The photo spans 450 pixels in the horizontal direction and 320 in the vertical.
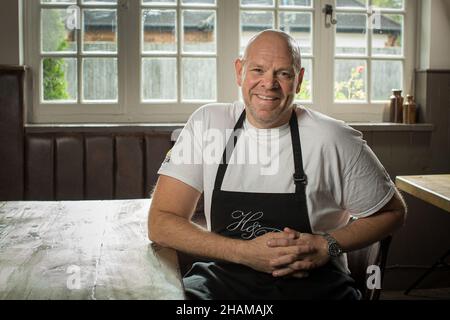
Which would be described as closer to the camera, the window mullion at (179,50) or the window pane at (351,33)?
the window mullion at (179,50)

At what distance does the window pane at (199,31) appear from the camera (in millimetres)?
3785

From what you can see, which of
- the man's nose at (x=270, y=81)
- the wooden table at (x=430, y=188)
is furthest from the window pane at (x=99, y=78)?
the man's nose at (x=270, y=81)

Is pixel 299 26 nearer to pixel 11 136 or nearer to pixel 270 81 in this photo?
pixel 11 136

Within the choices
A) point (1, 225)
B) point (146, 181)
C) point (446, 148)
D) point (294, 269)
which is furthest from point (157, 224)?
point (446, 148)

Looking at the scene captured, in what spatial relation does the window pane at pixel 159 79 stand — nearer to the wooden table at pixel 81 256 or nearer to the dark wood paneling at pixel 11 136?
the dark wood paneling at pixel 11 136

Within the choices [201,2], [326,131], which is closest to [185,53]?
[201,2]

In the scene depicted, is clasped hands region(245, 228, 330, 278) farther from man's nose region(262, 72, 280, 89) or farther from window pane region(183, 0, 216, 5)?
window pane region(183, 0, 216, 5)

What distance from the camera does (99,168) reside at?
3570 millimetres

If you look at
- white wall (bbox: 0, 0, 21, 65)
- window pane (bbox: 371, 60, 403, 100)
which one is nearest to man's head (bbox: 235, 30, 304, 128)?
white wall (bbox: 0, 0, 21, 65)

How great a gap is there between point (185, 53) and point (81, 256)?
242cm

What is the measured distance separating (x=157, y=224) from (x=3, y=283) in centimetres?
58
